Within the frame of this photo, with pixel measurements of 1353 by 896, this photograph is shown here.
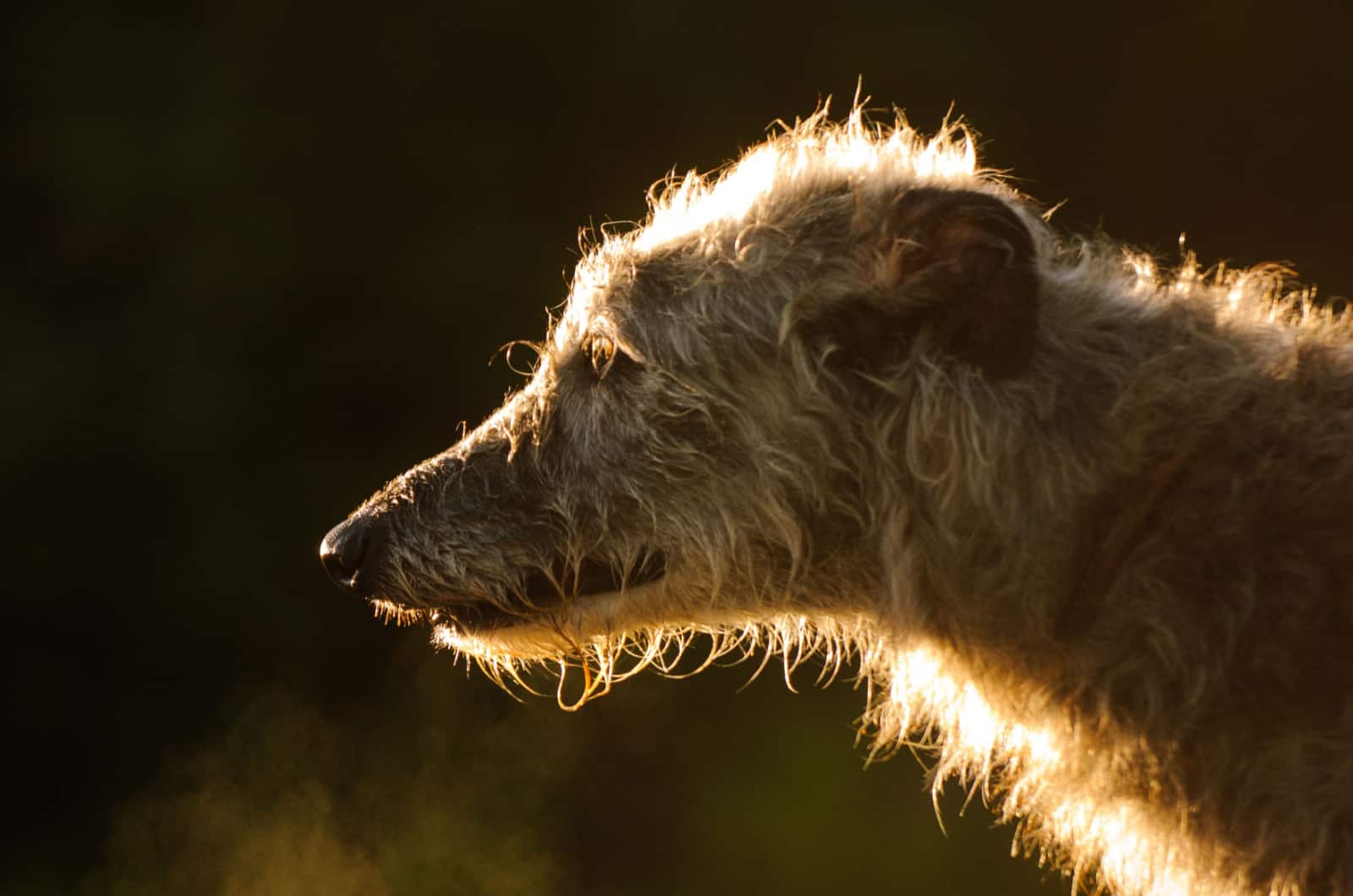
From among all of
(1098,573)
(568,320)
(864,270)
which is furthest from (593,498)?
(1098,573)

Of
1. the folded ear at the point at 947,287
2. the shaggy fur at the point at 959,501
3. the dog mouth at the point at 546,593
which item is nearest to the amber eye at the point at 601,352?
the shaggy fur at the point at 959,501

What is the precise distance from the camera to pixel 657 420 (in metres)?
2.32

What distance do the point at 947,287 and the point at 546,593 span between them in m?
0.91

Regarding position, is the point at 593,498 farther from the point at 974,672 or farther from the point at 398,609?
the point at 974,672

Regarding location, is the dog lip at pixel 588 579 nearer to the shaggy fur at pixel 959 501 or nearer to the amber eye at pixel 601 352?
the shaggy fur at pixel 959 501

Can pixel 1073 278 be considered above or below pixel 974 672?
above

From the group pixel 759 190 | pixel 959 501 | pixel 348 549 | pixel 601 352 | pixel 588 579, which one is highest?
pixel 759 190

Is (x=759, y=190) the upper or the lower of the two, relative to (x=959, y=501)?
upper

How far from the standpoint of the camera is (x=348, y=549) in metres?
2.52

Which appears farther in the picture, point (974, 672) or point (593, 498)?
point (593, 498)

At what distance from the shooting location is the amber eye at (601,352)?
2406 millimetres

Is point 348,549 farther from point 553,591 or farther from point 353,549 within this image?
point 553,591

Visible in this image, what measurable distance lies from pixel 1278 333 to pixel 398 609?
155cm

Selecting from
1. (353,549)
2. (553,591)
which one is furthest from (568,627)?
(353,549)
